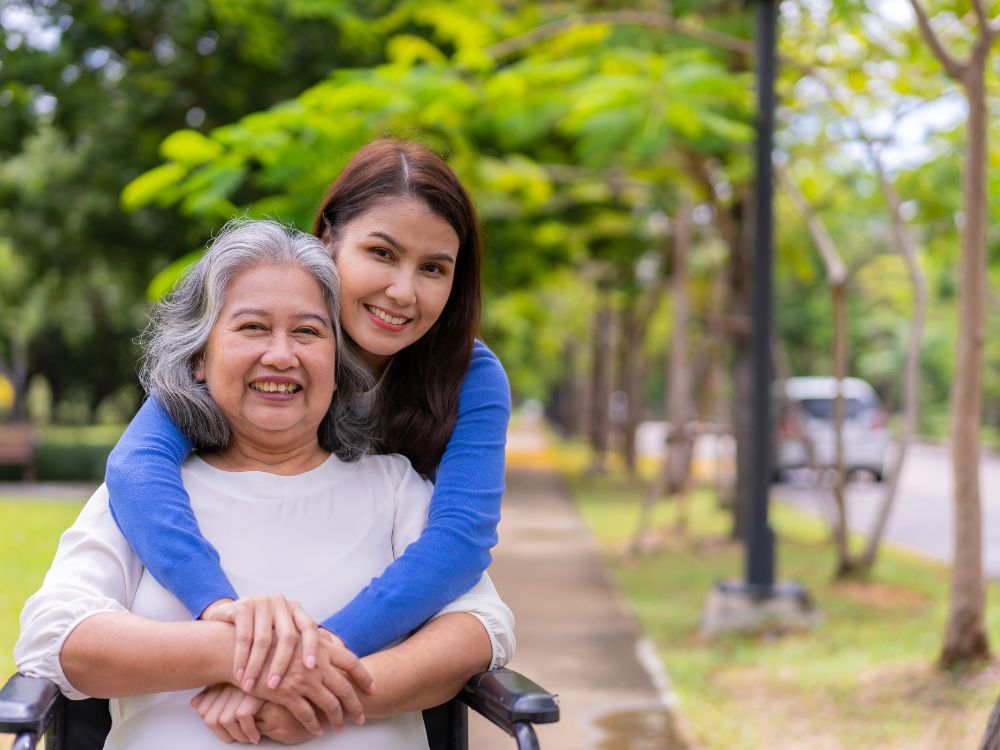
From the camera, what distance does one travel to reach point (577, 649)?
23.2 ft

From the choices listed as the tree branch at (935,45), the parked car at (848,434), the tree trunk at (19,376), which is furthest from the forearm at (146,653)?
the tree trunk at (19,376)

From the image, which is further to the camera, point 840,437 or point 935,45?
point 840,437

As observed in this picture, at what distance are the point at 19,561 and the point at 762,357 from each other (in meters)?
4.15

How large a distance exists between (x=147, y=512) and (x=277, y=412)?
29 centimetres

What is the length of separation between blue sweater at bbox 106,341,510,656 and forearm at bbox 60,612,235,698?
7 cm

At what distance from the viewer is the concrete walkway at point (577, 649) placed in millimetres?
5199

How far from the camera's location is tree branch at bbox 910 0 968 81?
16.9 ft

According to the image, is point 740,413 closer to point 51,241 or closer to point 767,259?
point 767,259

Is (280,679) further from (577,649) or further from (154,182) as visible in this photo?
(577,649)

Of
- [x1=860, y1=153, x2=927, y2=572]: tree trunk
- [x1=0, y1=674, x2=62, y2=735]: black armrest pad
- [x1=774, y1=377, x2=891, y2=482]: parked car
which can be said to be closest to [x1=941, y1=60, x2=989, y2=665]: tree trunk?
[x1=860, y1=153, x2=927, y2=572]: tree trunk

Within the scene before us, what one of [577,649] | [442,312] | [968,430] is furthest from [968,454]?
[442,312]

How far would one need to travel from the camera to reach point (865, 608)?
784cm

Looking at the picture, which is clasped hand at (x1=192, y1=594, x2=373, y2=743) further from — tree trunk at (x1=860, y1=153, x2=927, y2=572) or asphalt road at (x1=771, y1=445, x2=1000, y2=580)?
asphalt road at (x1=771, y1=445, x2=1000, y2=580)

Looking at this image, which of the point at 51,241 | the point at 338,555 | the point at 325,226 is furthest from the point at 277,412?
the point at 51,241
